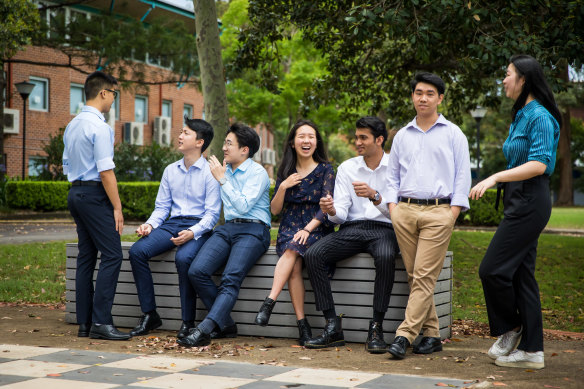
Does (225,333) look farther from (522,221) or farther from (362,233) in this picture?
(522,221)

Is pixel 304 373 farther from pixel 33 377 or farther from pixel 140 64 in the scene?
pixel 140 64

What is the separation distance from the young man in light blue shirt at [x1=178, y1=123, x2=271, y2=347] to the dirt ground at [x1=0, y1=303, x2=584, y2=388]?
0.24 m

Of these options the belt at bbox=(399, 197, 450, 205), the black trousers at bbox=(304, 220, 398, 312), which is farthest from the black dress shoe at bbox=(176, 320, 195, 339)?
the belt at bbox=(399, 197, 450, 205)

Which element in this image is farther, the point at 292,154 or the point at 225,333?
the point at 292,154

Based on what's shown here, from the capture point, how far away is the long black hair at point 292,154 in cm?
596

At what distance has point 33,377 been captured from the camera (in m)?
4.26

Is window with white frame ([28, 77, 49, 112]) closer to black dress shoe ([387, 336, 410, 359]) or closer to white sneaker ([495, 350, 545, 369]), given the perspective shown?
black dress shoe ([387, 336, 410, 359])

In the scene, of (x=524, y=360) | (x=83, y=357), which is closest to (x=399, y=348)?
(x=524, y=360)

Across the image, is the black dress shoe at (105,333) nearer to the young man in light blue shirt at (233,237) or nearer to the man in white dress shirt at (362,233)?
the young man in light blue shirt at (233,237)

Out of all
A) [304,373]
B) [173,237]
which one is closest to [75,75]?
[173,237]

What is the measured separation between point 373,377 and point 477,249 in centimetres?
892

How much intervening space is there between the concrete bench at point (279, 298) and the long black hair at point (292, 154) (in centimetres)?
67

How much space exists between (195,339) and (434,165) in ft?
7.09

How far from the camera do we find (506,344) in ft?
16.1
